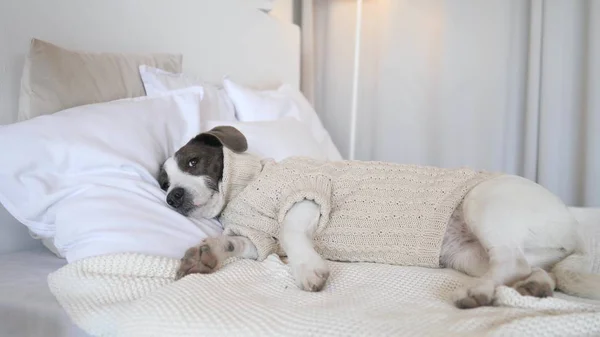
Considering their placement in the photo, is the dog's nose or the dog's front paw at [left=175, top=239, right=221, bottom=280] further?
the dog's nose

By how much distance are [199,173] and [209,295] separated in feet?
1.97

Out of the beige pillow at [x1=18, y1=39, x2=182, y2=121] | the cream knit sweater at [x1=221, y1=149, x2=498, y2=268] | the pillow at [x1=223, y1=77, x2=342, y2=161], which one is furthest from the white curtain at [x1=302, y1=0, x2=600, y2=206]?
the beige pillow at [x1=18, y1=39, x2=182, y2=121]

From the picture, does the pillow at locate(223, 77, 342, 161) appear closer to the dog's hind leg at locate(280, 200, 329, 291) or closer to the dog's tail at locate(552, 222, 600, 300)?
the dog's hind leg at locate(280, 200, 329, 291)

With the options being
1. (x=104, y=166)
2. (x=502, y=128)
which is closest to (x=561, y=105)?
(x=502, y=128)

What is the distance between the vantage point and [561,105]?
2.59 metres

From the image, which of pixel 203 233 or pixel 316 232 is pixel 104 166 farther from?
pixel 316 232

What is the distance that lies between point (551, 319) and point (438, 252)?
48cm

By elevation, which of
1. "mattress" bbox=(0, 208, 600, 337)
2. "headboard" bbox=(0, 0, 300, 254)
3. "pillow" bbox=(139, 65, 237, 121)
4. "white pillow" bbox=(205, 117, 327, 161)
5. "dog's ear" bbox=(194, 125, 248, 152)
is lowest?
"mattress" bbox=(0, 208, 600, 337)

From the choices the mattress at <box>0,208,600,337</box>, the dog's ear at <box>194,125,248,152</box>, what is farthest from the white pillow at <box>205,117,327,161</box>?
the mattress at <box>0,208,600,337</box>

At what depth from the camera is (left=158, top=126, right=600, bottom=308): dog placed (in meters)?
1.09

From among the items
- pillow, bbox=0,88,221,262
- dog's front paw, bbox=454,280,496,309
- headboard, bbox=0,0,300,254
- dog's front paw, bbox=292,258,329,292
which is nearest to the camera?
dog's front paw, bbox=454,280,496,309

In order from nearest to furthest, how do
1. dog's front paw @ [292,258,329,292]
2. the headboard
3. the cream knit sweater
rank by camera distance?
dog's front paw @ [292,258,329,292] < the cream knit sweater < the headboard

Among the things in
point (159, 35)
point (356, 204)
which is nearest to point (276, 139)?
point (356, 204)

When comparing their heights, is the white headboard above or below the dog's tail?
above
